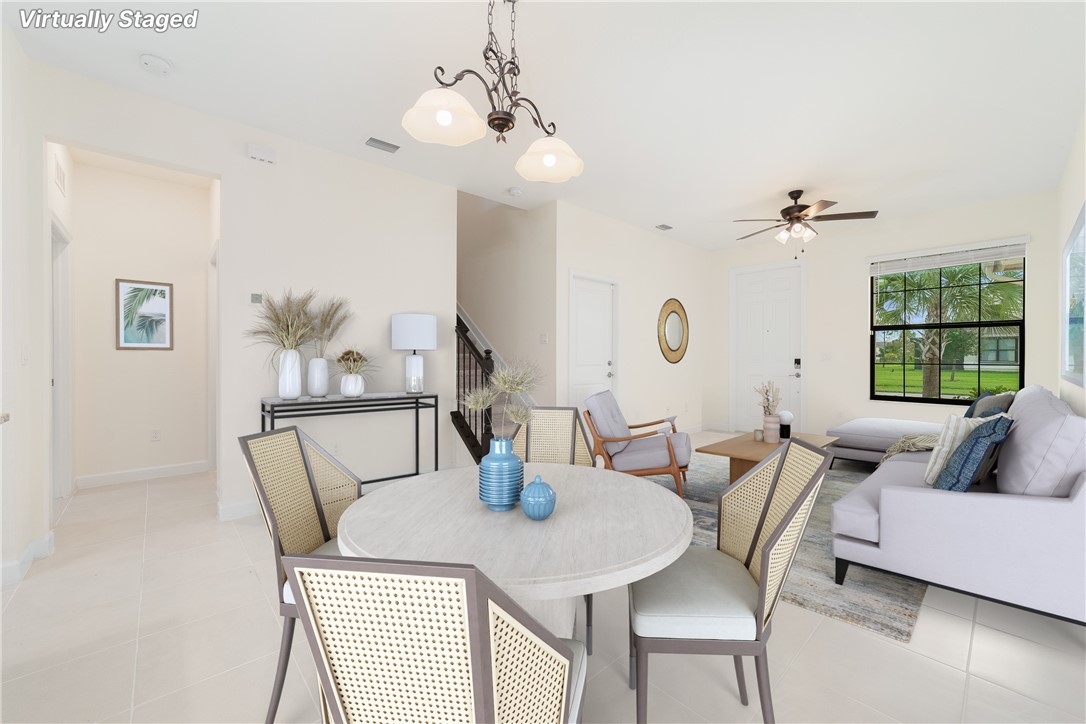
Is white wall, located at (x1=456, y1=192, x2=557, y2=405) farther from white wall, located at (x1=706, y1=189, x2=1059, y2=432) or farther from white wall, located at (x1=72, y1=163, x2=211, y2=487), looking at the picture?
white wall, located at (x1=706, y1=189, x2=1059, y2=432)

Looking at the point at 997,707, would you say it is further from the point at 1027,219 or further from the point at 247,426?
the point at 1027,219

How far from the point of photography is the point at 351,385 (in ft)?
11.6

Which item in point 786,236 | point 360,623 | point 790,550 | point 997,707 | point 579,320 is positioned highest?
point 786,236

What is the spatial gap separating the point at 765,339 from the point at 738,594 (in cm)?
591

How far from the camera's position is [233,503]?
10.7 ft

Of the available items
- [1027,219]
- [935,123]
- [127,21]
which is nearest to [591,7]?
[127,21]

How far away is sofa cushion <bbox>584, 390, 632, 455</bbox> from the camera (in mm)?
3893

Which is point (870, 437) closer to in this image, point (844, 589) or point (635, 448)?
point (635, 448)

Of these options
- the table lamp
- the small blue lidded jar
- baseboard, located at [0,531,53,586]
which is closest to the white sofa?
the small blue lidded jar

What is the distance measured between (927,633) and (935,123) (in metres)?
3.28

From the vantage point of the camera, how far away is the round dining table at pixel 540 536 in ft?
3.43

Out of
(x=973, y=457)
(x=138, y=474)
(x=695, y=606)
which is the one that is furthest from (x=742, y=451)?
(x=138, y=474)

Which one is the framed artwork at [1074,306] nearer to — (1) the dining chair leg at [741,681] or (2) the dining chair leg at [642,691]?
(1) the dining chair leg at [741,681]

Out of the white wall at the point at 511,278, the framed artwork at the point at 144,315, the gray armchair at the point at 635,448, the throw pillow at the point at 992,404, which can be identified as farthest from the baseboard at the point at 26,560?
the throw pillow at the point at 992,404
